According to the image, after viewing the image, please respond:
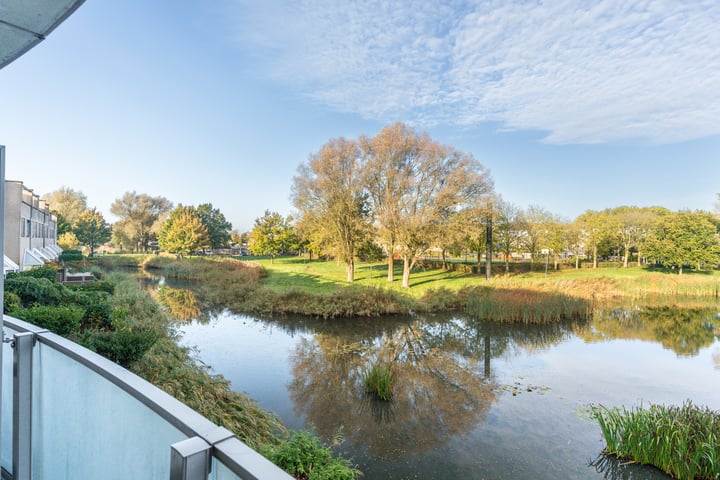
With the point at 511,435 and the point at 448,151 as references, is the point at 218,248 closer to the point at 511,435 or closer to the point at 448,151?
the point at 448,151

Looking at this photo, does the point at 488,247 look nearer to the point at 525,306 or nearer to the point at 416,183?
the point at 416,183

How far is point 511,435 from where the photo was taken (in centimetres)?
620

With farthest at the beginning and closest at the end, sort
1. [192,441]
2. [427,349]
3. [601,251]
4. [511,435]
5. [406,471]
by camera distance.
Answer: [601,251] → [427,349] → [511,435] → [406,471] → [192,441]

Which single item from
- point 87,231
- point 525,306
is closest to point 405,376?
point 525,306

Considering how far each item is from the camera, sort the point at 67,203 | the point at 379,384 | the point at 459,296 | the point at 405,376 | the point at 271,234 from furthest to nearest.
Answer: the point at 67,203 < the point at 271,234 < the point at 459,296 < the point at 405,376 < the point at 379,384

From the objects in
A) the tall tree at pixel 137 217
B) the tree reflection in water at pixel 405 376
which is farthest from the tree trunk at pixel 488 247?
the tall tree at pixel 137 217

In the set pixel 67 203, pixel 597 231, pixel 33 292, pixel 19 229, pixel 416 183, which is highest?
pixel 67 203

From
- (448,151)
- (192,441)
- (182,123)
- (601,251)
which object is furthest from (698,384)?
(601,251)

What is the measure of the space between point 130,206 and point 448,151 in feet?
176

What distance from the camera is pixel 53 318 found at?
16.5 ft

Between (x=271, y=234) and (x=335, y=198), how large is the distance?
1771cm

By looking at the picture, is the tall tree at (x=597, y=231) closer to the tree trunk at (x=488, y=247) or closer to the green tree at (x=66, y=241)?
the tree trunk at (x=488, y=247)

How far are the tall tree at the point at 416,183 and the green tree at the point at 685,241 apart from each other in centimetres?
2205

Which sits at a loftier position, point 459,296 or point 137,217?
point 137,217
